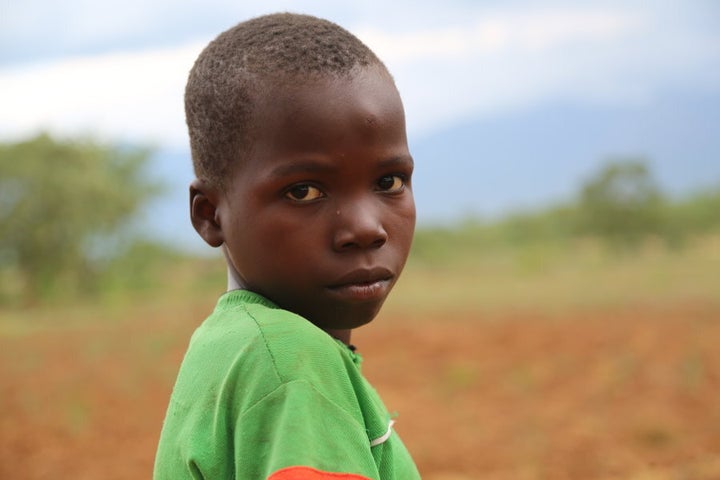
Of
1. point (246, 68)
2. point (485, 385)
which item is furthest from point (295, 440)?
point (485, 385)

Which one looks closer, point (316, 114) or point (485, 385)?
point (316, 114)

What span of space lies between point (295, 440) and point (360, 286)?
0.28 meters

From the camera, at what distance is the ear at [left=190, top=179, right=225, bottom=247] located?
57.4 inches

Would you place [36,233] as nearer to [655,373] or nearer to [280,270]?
[655,373]

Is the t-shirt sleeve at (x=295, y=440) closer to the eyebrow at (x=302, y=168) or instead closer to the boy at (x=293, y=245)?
the boy at (x=293, y=245)

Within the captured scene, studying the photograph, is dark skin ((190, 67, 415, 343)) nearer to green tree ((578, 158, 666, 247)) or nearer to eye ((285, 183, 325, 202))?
eye ((285, 183, 325, 202))

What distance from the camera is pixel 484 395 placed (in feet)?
23.6

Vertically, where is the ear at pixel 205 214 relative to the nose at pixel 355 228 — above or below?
above

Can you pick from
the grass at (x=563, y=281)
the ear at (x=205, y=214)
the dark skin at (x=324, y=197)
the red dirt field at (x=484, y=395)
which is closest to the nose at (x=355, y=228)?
the dark skin at (x=324, y=197)

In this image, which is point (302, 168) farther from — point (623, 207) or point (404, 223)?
point (623, 207)

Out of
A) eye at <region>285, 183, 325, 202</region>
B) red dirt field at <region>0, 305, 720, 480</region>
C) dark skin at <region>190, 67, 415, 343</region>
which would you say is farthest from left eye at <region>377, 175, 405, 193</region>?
red dirt field at <region>0, 305, 720, 480</region>

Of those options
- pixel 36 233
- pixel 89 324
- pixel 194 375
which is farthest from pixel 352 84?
pixel 36 233

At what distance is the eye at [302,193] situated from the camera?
131 cm

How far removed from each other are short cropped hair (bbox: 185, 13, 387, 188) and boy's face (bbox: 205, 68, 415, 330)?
0.08ft
